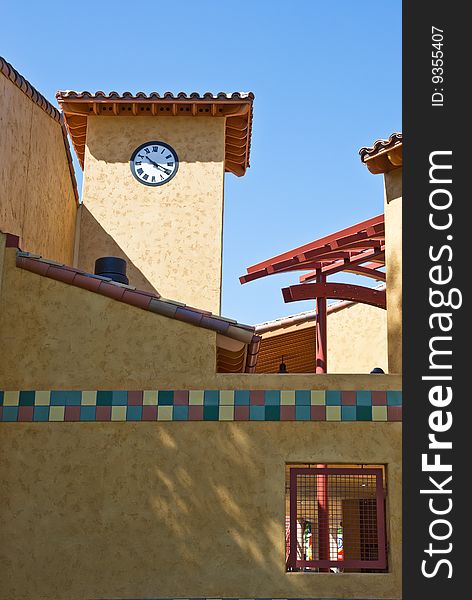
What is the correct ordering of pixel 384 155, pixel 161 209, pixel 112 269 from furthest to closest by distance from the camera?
pixel 161 209, pixel 112 269, pixel 384 155

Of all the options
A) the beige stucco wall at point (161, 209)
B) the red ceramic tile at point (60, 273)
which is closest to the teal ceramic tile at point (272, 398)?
the red ceramic tile at point (60, 273)

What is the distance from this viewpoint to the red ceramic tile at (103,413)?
12.2m

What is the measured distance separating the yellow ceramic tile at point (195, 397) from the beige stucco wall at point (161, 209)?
6.03 m

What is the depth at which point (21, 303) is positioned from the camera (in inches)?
496

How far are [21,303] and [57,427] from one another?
164cm

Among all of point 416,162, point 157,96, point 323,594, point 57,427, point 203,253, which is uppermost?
point 157,96

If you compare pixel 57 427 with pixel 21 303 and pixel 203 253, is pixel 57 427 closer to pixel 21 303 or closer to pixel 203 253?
pixel 21 303

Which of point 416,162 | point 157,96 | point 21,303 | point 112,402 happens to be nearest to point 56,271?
point 21,303

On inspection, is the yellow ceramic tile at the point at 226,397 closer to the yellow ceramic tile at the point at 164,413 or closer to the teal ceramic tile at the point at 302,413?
the yellow ceramic tile at the point at 164,413

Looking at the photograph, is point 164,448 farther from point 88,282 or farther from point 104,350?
point 88,282

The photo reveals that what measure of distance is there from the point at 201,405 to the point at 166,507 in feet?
4.17

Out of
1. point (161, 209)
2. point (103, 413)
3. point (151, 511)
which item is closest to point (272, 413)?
point (151, 511)

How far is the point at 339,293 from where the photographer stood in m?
15.2

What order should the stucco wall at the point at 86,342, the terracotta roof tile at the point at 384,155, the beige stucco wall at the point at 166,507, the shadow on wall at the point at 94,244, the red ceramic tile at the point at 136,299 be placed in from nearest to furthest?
the beige stucco wall at the point at 166,507, the stucco wall at the point at 86,342, the red ceramic tile at the point at 136,299, the terracotta roof tile at the point at 384,155, the shadow on wall at the point at 94,244
